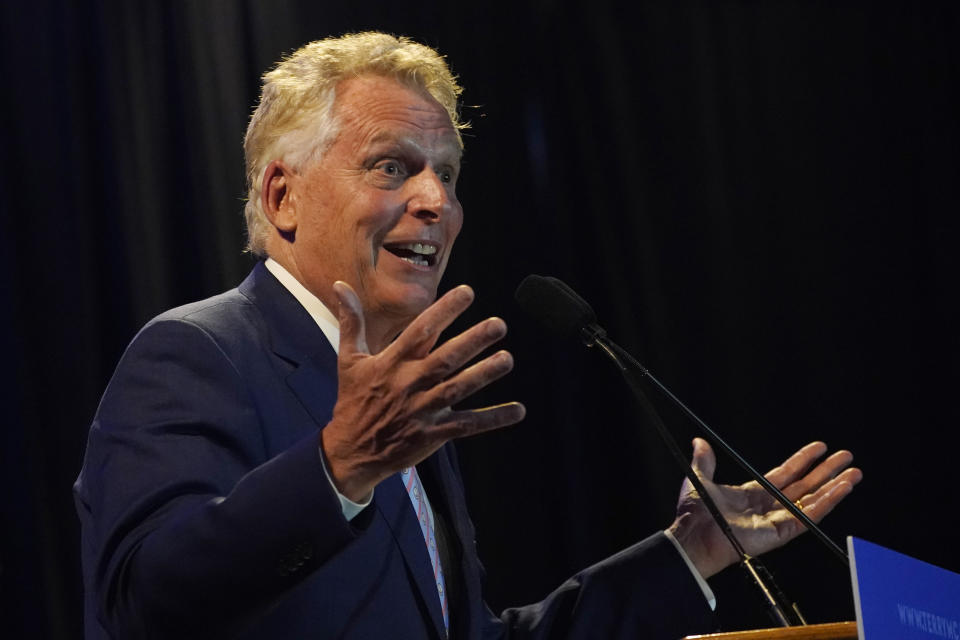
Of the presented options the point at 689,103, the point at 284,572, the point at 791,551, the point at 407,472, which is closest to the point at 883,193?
the point at 689,103

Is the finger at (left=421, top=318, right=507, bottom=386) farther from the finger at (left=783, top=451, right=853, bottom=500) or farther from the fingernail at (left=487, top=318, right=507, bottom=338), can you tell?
the finger at (left=783, top=451, right=853, bottom=500)

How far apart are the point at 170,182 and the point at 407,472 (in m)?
1.40

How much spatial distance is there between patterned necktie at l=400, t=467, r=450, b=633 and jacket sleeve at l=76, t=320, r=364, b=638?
0.32 metres

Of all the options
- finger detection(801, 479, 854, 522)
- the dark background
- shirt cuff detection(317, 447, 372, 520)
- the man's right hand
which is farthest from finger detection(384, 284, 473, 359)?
the dark background

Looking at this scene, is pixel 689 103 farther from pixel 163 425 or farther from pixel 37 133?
pixel 163 425

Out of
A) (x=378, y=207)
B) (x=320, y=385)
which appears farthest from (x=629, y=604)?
(x=378, y=207)

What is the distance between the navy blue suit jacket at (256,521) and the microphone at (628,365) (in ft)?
1.12

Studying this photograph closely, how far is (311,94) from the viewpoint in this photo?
212cm

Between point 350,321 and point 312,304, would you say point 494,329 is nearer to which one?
point 350,321

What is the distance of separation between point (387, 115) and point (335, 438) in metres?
0.97

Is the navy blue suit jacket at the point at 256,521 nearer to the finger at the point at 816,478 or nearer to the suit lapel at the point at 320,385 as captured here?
the suit lapel at the point at 320,385

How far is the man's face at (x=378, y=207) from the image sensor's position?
78.4 inches

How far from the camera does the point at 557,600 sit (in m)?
2.16

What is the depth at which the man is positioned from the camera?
1.26 m
